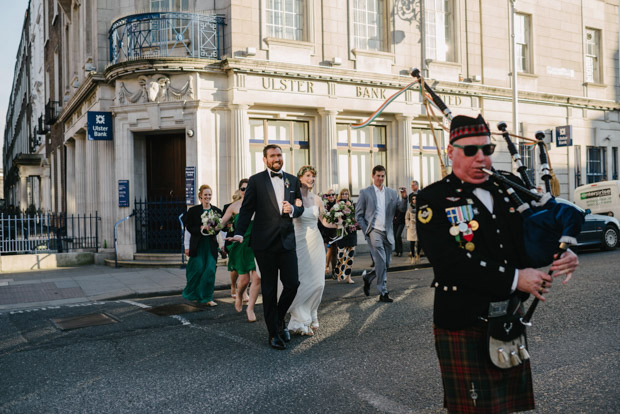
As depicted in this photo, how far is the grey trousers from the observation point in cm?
852

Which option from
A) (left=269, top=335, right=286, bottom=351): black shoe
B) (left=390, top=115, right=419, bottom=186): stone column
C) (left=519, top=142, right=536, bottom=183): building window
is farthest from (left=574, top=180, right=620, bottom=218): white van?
(left=269, top=335, right=286, bottom=351): black shoe

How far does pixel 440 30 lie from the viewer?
767 inches

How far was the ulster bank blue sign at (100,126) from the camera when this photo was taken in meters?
15.3

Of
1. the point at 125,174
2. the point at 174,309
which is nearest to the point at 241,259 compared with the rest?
the point at 174,309

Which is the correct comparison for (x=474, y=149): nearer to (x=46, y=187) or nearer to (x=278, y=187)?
(x=278, y=187)

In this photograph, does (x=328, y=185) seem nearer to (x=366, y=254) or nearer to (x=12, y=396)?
(x=366, y=254)

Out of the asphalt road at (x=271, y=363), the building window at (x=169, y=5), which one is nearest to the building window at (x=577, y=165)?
the asphalt road at (x=271, y=363)

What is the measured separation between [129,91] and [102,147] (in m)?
2.17

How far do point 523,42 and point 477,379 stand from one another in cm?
2177

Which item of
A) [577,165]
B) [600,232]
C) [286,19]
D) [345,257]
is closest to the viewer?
[345,257]

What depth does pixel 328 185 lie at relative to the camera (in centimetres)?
1659

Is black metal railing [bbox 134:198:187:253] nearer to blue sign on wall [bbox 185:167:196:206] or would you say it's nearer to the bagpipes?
blue sign on wall [bbox 185:167:196:206]

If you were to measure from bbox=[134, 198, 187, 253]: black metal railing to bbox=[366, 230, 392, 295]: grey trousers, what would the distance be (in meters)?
7.87

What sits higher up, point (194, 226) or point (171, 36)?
point (171, 36)
